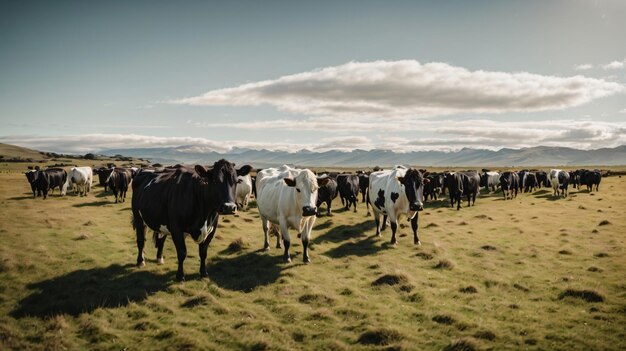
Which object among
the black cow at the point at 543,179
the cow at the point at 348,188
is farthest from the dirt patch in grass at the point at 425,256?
the black cow at the point at 543,179

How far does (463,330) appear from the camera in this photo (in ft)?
24.9

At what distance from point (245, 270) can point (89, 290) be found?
439cm

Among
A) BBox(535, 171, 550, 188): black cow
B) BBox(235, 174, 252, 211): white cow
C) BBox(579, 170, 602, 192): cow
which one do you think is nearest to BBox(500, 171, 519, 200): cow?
BBox(579, 170, 602, 192): cow

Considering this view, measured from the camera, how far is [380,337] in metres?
7.15

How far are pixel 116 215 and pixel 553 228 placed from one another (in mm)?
26467

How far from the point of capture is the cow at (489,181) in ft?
156

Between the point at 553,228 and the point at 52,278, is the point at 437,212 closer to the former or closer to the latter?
the point at 553,228

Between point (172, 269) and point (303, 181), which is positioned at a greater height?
point (303, 181)

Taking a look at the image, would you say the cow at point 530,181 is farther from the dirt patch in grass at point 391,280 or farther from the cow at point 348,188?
the dirt patch in grass at point 391,280

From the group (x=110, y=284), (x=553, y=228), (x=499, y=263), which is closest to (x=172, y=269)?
(x=110, y=284)

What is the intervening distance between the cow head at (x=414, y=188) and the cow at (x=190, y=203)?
8.31 m

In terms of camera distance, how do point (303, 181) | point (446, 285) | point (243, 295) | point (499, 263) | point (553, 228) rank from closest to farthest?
point (243, 295)
point (446, 285)
point (303, 181)
point (499, 263)
point (553, 228)

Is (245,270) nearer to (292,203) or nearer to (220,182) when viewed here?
(292,203)

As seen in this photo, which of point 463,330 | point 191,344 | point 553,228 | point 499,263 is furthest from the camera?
point 553,228
